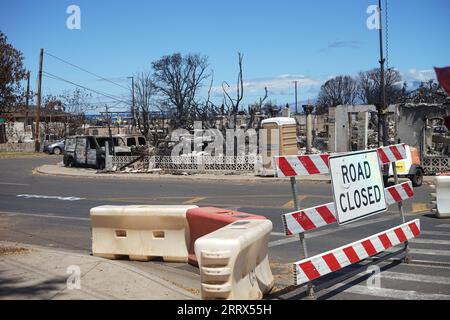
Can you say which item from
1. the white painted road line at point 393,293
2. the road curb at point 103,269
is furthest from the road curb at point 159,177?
the white painted road line at point 393,293

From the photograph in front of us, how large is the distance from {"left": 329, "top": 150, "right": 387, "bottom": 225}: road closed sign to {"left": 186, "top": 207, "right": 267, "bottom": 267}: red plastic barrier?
1388 mm

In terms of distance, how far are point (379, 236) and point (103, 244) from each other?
4.45 meters

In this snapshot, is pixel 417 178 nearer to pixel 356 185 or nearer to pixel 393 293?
pixel 356 185

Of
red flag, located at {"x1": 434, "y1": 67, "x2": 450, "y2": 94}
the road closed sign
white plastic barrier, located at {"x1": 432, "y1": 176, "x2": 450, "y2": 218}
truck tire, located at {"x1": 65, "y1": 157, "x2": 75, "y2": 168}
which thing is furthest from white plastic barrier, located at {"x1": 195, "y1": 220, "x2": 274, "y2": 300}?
truck tire, located at {"x1": 65, "y1": 157, "x2": 75, "y2": 168}

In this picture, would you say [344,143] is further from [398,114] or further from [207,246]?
[207,246]

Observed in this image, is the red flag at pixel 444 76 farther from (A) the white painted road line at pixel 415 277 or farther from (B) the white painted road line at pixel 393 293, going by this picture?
(A) the white painted road line at pixel 415 277

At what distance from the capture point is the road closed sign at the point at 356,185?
684cm

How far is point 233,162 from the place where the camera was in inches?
1026

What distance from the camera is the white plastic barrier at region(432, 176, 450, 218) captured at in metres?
12.6

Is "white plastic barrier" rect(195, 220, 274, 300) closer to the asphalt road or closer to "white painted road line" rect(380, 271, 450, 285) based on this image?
the asphalt road

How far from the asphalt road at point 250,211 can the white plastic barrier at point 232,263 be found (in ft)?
1.97

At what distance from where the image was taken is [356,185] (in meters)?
7.17

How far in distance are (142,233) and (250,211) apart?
5518 mm
